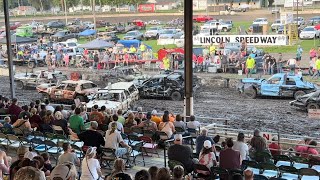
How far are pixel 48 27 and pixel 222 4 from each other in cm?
540

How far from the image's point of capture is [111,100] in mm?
12078

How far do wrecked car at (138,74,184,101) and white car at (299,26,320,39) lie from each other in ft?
10.0

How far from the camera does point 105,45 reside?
13039 millimetres

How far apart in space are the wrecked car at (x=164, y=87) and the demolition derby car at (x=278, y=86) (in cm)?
151

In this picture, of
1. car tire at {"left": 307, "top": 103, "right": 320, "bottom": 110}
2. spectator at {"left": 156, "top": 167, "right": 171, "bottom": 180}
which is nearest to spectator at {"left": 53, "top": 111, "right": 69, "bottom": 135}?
spectator at {"left": 156, "top": 167, "right": 171, "bottom": 180}

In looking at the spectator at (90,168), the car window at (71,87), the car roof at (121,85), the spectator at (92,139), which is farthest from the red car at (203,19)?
the spectator at (90,168)

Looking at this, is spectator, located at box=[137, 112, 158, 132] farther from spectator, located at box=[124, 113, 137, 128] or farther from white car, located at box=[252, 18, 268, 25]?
white car, located at box=[252, 18, 268, 25]

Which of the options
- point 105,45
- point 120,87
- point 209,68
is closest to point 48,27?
point 105,45

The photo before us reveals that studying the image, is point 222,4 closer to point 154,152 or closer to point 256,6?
point 256,6

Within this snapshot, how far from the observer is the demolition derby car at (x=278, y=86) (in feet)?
35.9

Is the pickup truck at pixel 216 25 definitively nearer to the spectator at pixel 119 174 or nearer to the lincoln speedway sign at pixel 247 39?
the lincoln speedway sign at pixel 247 39

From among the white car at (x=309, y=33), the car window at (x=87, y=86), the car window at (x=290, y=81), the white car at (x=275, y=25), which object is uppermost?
the white car at (x=275, y=25)

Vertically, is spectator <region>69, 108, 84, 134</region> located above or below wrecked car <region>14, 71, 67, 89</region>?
below

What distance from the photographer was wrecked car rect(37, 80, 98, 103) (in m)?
13.0
